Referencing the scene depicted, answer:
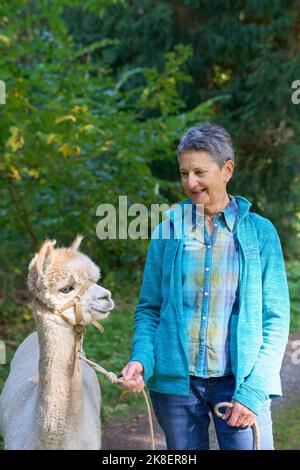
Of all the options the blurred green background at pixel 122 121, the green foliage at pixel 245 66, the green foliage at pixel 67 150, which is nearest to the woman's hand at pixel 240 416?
the blurred green background at pixel 122 121

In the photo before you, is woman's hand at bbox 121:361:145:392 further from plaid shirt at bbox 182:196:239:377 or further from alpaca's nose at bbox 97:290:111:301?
alpaca's nose at bbox 97:290:111:301

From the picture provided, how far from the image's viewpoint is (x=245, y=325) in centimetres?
260

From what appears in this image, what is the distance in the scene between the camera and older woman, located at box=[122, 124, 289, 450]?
261 cm

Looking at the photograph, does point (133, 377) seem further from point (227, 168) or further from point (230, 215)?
point (227, 168)

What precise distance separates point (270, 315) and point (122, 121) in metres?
4.97

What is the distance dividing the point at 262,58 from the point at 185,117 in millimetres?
3714

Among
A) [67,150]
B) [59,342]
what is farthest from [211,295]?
[67,150]

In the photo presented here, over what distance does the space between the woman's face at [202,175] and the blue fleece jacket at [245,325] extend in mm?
133

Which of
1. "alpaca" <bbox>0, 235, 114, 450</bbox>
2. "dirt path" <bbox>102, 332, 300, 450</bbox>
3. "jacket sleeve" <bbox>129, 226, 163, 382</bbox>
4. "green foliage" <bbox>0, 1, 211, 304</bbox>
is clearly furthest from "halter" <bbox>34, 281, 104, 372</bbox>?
"green foliage" <bbox>0, 1, 211, 304</bbox>

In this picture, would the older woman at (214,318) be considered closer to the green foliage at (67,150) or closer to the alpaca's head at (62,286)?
the alpaca's head at (62,286)

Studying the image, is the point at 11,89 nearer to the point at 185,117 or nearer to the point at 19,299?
the point at 185,117

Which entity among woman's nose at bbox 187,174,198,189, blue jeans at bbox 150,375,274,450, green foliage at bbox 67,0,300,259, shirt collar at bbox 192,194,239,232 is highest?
green foliage at bbox 67,0,300,259

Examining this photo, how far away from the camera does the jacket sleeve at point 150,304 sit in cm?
278

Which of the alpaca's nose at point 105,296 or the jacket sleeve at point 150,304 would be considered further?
the alpaca's nose at point 105,296
